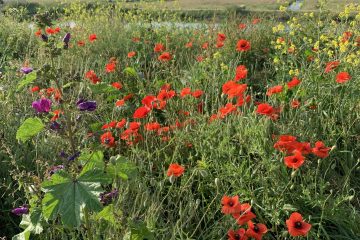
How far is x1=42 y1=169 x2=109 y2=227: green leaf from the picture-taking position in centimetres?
147

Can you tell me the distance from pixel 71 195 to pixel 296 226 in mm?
905

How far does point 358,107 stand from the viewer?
299cm

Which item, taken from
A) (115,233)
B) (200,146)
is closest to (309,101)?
(200,146)

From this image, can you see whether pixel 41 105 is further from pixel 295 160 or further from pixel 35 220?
pixel 295 160

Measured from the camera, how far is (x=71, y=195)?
1516 mm

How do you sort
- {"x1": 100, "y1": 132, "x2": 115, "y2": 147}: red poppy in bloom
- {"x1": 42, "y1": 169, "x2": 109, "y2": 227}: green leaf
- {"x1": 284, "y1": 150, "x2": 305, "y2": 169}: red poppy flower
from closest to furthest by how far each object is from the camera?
{"x1": 42, "y1": 169, "x2": 109, "y2": 227}: green leaf, {"x1": 284, "y1": 150, "x2": 305, "y2": 169}: red poppy flower, {"x1": 100, "y1": 132, "x2": 115, "y2": 147}: red poppy in bloom

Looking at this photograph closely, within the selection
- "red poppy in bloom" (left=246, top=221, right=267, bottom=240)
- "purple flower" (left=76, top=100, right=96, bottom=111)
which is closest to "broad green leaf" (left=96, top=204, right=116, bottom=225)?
"purple flower" (left=76, top=100, right=96, bottom=111)

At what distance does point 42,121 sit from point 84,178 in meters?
0.33

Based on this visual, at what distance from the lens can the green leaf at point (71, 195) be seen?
4.84ft

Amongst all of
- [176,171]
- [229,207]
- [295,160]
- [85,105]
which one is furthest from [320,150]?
[85,105]

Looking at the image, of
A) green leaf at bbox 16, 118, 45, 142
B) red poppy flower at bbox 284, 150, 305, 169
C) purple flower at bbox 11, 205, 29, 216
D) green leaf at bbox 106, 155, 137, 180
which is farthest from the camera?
red poppy flower at bbox 284, 150, 305, 169

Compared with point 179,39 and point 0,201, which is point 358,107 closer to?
point 0,201

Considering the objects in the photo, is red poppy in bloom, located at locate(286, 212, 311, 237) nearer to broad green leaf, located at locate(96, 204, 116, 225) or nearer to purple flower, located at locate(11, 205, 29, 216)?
broad green leaf, located at locate(96, 204, 116, 225)

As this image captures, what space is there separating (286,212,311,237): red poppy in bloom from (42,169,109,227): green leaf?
76cm
